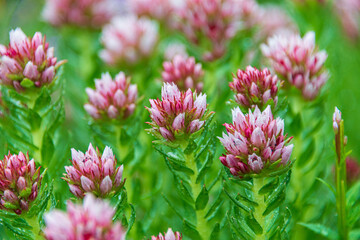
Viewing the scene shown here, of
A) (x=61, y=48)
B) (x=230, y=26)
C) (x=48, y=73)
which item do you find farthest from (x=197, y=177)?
(x=61, y=48)

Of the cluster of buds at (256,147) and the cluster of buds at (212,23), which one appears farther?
the cluster of buds at (212,23)

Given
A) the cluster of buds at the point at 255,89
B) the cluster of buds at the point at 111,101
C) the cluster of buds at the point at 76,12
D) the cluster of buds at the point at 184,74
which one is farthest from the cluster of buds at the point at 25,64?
the cluster of buds at the point at 76,12

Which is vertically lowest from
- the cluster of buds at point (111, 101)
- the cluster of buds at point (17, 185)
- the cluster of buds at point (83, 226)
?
the cluster of buds at point (83, 226)

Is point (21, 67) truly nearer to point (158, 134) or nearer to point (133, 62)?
point (158, 134)

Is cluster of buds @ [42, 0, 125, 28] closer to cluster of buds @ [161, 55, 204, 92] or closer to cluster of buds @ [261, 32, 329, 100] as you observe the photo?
cluster of buds @ [161, 55, 204, 92]

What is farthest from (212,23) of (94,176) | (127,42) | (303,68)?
(94,176)

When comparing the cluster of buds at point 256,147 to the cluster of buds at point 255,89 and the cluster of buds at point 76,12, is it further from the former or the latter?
the cluster of buds at point 76,12

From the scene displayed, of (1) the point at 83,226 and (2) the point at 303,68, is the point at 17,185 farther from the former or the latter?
(2) the point at 303,68
